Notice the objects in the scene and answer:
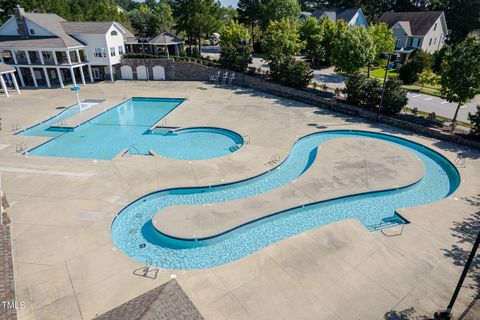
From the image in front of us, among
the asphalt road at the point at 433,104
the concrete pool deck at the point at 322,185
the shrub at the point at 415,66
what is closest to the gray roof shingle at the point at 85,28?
the asphalt road at the point at 433,104

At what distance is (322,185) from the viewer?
19.2m

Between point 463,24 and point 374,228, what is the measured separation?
213 feet

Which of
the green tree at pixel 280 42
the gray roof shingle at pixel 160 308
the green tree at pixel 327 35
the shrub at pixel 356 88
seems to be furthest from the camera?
the green tree at pixel 327 35

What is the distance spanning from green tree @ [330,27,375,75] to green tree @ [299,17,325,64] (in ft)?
50.4

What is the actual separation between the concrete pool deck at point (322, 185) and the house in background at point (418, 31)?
127 ft

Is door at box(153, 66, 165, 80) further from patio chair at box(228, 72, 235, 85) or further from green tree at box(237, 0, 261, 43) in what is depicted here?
green tree at box(237, 0, 261, 43)

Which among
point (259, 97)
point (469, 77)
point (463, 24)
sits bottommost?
point (259, 97)

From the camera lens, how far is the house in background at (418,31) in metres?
53.8

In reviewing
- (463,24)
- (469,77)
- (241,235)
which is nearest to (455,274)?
(241,235)

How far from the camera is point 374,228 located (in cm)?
1627

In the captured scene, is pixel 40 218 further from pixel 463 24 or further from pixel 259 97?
pixel 463 24

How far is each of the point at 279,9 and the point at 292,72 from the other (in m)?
27.7

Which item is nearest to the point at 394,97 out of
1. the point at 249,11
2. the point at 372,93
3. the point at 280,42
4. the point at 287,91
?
the point at 372,93

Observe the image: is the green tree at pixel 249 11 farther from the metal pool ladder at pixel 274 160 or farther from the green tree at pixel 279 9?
the metal pool ladder at pixel 274 160
